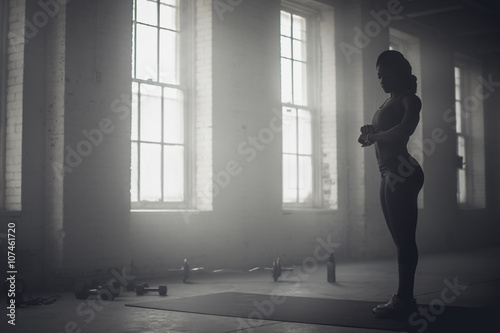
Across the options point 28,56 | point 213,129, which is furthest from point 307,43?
point 28,56

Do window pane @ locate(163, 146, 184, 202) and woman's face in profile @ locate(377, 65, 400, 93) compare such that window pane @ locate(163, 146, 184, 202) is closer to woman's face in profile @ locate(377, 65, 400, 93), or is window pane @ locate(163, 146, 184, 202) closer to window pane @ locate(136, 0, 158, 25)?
window pane @ locate(136, 0, 158, 25)

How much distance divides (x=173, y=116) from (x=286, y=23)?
2.89 metres

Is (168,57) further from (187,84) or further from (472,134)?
(472,134)

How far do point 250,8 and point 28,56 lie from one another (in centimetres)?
354

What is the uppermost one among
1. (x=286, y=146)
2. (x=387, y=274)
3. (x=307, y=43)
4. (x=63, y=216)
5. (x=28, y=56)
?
(x=307, y=43)

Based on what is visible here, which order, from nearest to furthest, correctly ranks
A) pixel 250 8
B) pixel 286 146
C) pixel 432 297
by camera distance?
1. pixel 432 297
2. pixel 250 8
3. pixel 286 146

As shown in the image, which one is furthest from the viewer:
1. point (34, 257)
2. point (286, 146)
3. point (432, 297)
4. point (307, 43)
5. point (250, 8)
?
point (307, 43)

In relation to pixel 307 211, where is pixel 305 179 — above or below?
above

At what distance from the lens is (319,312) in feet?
17.3

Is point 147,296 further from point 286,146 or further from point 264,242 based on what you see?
point 286,146

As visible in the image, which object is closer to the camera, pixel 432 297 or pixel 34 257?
pixel 432 297

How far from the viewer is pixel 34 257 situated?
6938 millimetres

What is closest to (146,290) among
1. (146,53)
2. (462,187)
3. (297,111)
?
(146,53)

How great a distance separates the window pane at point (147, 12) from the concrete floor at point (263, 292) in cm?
326
